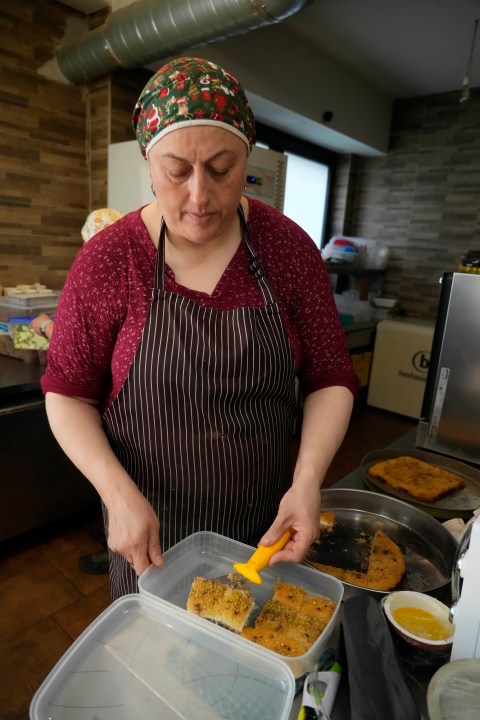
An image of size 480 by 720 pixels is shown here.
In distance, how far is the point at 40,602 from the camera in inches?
69.5

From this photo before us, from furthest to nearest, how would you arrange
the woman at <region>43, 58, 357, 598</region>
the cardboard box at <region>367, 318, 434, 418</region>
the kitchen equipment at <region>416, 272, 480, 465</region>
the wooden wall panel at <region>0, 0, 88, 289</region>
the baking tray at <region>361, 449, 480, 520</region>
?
the cardboard box at <region>367, 318, 434, 418</region>, the wooden wall panel at <region>0, 0, 88, 289</region>, the kitchen equipment at <region>416, 272, 480, 465</region>, the baking tray at <region>361, 449, 480, 520</region>, the woman at <region>43, 58, 357, 598</region>

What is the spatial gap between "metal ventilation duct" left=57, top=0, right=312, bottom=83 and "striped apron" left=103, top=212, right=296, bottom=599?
1338 mm

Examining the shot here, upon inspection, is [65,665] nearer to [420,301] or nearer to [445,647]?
[445,647]

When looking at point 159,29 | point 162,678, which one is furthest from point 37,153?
point 162,678

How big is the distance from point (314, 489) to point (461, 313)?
75 centimetres

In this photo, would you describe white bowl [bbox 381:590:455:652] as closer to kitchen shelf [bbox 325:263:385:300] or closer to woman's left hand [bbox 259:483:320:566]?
woman's left hand [bbox 259:483:320:566]

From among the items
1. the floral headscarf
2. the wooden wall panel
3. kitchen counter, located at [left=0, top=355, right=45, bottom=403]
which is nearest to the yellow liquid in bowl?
the floral headscarf

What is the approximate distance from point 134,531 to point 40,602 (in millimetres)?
1404

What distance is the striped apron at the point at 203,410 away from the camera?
33.5 inches

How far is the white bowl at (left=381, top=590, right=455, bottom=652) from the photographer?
1.84ft

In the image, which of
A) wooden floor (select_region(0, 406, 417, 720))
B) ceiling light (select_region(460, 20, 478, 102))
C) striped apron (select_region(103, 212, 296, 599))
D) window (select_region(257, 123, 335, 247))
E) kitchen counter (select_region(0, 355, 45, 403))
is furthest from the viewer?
window (select_region(257, 123, 335, 247))

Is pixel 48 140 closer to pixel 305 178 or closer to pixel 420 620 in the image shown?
pixel 305 178

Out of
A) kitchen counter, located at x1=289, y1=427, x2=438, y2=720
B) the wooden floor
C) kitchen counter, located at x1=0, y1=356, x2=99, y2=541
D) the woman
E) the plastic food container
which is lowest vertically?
the wooden floor

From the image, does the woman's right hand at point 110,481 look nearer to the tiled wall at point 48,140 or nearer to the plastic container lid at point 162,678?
the plastic container lid at point 162,678
